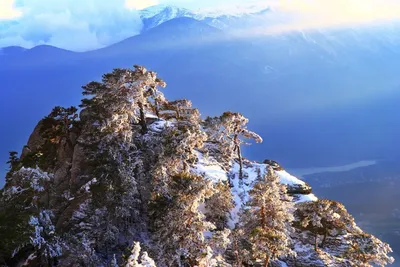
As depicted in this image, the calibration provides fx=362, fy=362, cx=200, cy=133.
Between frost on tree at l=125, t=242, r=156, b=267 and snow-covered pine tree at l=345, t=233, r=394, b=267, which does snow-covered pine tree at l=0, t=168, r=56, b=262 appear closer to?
frost on tree at l=125, t=242, r=156, b=267

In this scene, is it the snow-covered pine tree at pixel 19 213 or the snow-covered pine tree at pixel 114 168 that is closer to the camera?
the snow-covered pine tree at pixel 19 213

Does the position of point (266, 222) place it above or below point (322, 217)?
below

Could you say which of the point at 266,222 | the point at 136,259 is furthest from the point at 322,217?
the point at 136,259

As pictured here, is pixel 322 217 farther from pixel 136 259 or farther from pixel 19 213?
pixel 19 213

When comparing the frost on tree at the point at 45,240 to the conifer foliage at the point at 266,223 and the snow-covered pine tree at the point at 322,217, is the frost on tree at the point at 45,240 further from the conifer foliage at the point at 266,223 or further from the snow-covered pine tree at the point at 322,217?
the snow-covered pine tree at the point at 322,217

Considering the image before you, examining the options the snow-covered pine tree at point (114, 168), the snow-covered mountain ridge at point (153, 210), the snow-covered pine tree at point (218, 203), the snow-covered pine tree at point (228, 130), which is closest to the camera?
the snow-covered mountain ridge at point (153, 210)

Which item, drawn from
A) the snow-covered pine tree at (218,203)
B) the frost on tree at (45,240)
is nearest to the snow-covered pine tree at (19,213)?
the frost on tree at (45,240)

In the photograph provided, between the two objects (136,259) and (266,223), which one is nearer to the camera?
(136,259)

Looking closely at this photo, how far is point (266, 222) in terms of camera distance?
102 feet

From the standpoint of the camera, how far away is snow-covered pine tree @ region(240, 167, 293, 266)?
28.6 m

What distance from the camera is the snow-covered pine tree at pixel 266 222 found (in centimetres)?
2862

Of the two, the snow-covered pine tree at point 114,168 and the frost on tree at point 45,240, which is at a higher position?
the snow-covered pine tree at point 114,168

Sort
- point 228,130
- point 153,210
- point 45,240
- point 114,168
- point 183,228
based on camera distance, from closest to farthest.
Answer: point 183,228
point 45,240
point 153,210
point 114,168
point 228,130

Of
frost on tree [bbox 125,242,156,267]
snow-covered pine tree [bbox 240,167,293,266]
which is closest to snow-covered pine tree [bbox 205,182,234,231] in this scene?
snow-covered pine tree [bbox 240,167,293,266]
